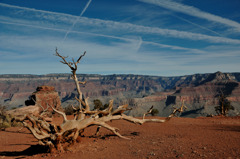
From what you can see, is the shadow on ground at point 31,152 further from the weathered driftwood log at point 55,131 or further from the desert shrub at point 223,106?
the desert shrub at point 223,106

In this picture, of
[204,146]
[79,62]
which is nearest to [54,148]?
[79,62]

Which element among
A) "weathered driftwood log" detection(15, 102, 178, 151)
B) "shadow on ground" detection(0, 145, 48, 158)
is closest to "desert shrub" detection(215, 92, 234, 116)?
"weathered driftwood log" detection(15, 102, 178, 151)

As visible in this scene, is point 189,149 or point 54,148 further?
point 54,148

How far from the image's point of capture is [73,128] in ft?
29.0

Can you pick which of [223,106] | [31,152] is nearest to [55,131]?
[31,152]

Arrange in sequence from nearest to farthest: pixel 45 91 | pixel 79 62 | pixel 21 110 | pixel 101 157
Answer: pixel 101 157
pixel 79 62
pixel 21 110
pixel 45 91

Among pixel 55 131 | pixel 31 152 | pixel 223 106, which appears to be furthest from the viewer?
pixel 223 106

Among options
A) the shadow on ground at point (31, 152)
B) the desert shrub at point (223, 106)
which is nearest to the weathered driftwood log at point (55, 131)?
the shadow on ground at point (31, 152)

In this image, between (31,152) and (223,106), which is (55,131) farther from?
(223,106)

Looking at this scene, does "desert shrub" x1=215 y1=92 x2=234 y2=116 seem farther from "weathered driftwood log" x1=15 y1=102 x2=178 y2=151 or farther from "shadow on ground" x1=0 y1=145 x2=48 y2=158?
"shadow on ground" x1=0 y1=145 x2=48 y2=158

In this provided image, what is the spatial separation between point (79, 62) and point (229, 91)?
187 m

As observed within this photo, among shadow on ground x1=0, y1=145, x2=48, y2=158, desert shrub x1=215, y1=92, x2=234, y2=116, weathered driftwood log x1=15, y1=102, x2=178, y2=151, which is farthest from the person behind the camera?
desert shrub x1=215, y1=92, x2=234, y2=116

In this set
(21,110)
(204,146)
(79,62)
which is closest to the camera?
(204,146)

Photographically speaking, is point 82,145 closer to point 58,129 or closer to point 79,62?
point 58,129
